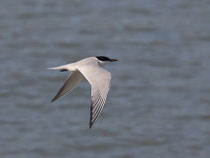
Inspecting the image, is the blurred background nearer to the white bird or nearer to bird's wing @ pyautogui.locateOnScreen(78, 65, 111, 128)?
the white bird

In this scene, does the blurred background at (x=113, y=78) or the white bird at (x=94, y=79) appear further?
the blurred background at (x=113, y=78)

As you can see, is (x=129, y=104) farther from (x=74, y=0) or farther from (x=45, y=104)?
(x=74, y=0)

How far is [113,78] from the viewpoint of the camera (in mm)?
12508

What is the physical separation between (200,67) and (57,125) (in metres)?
3.42

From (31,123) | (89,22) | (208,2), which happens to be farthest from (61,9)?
(31,123)

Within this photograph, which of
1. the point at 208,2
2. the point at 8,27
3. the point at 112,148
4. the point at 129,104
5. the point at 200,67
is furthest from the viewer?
the point at 208,2

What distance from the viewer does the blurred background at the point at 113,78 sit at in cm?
1079

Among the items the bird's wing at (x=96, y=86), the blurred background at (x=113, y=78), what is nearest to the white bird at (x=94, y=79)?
the bird's wing at (x=96, y=86)

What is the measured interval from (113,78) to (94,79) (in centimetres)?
711

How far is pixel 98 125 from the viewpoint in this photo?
440 inches

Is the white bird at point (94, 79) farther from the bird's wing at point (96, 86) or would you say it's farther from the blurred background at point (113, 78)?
the blurred background at point (113, 78)

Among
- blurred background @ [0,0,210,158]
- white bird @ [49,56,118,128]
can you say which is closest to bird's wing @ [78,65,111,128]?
white bird @ [49,56,118,128]

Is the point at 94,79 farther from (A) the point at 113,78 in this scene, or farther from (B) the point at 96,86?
(A) the point at 113,78

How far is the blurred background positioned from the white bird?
4.49m
